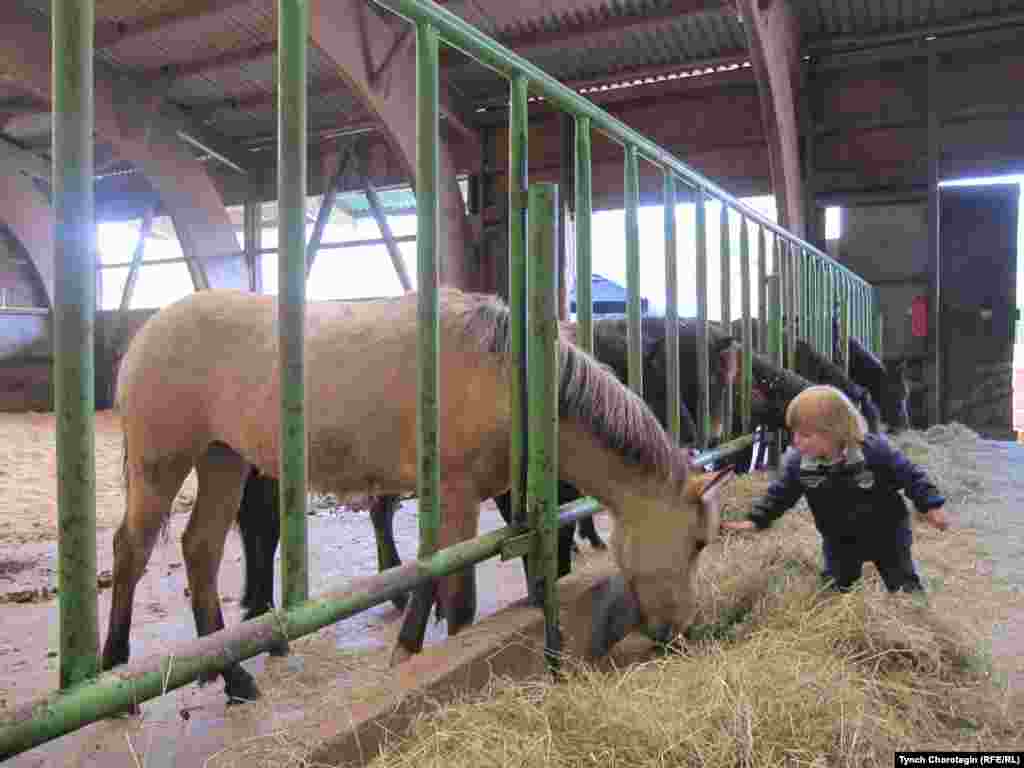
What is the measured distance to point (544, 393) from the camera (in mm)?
2039

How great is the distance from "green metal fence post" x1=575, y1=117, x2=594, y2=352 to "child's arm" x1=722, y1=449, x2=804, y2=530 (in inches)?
30.9

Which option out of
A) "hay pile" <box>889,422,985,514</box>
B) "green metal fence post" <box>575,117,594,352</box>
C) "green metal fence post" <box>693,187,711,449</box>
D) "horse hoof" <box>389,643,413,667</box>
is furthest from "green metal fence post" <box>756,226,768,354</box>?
"horse hoof" <box>389,643,413,667</box>

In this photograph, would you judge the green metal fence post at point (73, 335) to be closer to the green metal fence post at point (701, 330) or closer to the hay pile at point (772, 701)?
the hay pile at point (772, 701)

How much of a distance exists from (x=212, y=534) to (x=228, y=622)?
0.55 meters

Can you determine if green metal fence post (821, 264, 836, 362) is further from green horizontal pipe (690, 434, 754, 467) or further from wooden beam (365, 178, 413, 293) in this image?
wooden beam (365, 178, 413, 293)

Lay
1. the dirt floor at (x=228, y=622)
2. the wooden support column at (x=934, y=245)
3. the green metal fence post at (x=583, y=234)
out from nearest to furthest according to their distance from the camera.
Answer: the dirt floor at (x=228, y=622), the green metal fence post at (x=583, y=234), the wooden support column at (x=934, y=245)

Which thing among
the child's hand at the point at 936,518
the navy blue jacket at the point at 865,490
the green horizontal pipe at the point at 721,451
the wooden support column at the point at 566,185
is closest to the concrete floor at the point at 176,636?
the green horizontal pipe at the point at 721,451

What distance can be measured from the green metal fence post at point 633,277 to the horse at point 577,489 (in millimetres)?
130

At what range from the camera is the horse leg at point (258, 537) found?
→ 9.54 feet

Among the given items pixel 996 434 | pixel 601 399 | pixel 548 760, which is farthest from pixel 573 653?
pixel 996 434

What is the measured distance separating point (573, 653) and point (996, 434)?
8975mm

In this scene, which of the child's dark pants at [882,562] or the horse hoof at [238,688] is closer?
the horse hoof at [238,688]

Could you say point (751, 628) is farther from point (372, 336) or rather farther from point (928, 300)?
point (928, 300)

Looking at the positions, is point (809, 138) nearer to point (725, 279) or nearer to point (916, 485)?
point (725, 279)
